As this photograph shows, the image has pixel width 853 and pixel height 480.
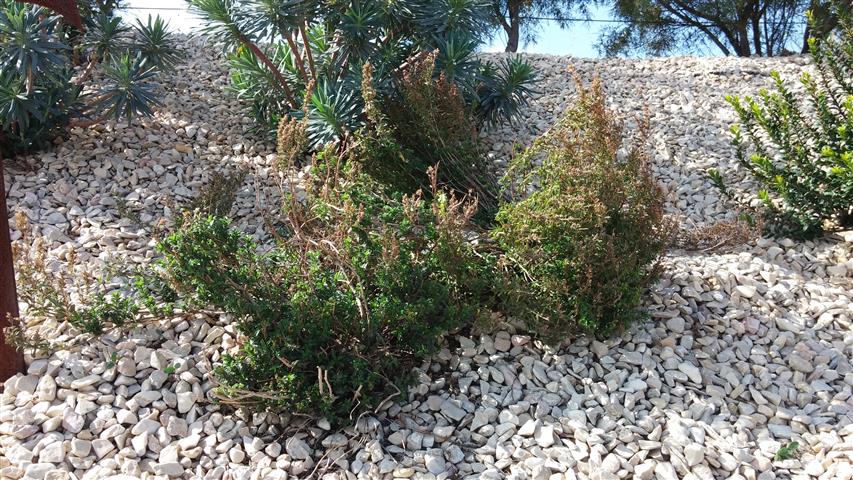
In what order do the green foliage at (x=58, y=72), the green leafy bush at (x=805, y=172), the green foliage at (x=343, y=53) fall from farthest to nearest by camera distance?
the green foliage at (x=343, y=53), the green leafy bush at (x=805, y=172), the green foliage at (x=58, y=72)

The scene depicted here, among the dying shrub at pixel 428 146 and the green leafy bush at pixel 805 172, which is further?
the green leafy bush at pixel 805 172

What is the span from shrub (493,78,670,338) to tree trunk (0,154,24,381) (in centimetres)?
211

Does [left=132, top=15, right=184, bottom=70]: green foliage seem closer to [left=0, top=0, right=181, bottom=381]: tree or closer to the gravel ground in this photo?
[left=0, top=0, right=181, bottom=381]: tree

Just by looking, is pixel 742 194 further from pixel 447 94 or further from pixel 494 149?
pixel 447 94

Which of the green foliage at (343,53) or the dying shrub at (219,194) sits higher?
the green foliage at (343,53)

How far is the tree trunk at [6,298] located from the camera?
10.1ft

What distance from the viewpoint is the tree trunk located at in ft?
10.1

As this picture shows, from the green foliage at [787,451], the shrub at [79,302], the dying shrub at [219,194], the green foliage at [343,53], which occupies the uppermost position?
the green foliage at [343,53]

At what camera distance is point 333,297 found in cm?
308

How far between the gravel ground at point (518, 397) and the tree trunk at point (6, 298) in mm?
76

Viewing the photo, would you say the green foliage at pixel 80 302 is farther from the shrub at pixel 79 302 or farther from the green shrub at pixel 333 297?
the green shrub at pixel 333 297

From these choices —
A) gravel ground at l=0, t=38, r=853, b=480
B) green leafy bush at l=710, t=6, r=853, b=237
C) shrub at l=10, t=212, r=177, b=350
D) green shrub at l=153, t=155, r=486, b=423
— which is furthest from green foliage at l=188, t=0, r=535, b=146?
green leafy bush at l=710, t=6, r=853, b=237

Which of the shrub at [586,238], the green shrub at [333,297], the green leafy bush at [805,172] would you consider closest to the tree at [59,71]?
the green shrub at [333,297]

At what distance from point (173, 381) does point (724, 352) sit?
2505 mm
